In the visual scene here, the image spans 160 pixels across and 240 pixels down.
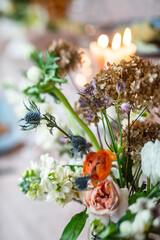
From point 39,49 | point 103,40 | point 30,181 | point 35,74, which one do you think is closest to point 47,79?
point 35,74

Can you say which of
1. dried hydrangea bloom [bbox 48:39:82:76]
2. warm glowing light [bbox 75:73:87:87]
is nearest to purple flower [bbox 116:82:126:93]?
dried hydrangea bloom [bbox 48:39:82:76]

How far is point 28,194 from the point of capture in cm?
40

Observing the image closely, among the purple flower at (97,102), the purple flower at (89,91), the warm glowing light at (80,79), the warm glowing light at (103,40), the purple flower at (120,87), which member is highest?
the warm glowing light at (103,40)

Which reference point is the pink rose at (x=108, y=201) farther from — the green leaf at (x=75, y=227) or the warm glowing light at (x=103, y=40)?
the warm glowing light at (x=103, y=40)

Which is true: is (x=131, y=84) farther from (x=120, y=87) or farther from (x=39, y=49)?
(x=39, y=49)

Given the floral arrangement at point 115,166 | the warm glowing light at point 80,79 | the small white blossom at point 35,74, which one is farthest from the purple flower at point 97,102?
the warm glowing light at point 80,79

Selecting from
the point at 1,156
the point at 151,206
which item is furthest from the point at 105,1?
the point at 151,206

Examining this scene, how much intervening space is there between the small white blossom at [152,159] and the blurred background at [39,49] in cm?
13

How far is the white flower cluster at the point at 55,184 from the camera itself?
1.26ft

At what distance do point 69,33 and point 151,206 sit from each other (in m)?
1.50

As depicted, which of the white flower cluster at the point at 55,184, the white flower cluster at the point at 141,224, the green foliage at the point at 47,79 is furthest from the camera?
the green foliage at the point at 47,79

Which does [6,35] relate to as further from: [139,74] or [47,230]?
[139,74]

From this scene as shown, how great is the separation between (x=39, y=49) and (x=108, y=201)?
51.4 inches

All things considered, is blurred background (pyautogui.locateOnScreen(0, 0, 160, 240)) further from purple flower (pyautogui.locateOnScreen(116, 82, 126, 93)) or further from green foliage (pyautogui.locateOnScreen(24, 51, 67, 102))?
purple flower (pyautogui.locateOnScreen(116, 82, 126, 93))
